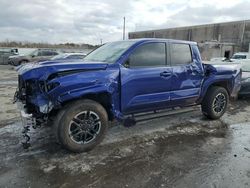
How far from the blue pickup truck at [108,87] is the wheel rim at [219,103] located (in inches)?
18.4

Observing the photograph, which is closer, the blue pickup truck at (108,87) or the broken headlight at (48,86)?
the broken headlight at (48,86)

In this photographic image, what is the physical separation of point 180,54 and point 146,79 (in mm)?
1221

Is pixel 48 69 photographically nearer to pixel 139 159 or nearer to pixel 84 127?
pixel 84 127

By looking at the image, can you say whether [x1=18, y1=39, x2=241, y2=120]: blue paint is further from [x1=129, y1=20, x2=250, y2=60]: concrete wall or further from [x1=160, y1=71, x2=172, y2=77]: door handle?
[x1=129, y1=20, x2=250, y2=60]: concrete wall

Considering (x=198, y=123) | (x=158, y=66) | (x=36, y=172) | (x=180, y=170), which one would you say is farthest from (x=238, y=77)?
(x=36, y=172)

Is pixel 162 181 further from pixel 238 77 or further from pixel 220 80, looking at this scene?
pixel 238 77

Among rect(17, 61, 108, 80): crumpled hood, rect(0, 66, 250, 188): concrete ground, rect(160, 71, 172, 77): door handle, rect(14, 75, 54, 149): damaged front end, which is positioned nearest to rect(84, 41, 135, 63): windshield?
rect(17, 61, 108, 80): crumpled hood

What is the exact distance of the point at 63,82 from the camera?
12.9 feet

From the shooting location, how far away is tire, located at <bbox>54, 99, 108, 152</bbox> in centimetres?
405

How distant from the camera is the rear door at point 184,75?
17.7 ft

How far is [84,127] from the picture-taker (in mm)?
4254

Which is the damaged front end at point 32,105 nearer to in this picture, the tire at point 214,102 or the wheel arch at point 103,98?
the wheel arch at point 103,98

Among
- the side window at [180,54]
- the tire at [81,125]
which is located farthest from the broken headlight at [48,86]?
the side window at [180,54]

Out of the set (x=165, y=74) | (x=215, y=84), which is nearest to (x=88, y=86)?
(x=165, y=74)
